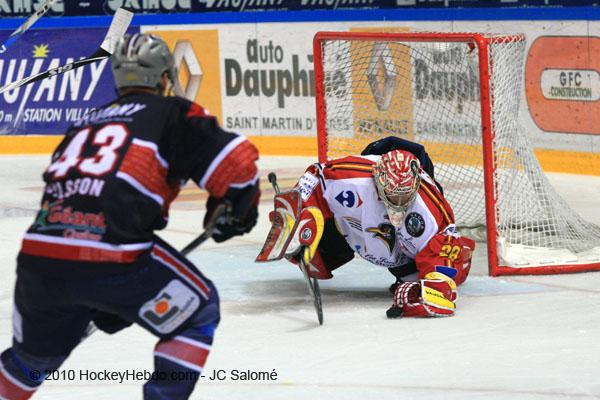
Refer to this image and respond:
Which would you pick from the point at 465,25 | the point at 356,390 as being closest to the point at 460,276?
the point at 356,390

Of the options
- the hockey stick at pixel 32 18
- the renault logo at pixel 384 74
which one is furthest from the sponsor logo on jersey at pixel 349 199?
the hockey stick at pixel 32 18

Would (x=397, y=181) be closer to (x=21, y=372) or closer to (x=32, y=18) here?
(x=21, y=372)

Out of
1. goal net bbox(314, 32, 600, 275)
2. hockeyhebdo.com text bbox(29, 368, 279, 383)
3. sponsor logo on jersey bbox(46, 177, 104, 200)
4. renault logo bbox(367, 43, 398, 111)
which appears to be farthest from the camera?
renault logo bbox(367, 43, 398, 111)

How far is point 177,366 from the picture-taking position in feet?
11.3

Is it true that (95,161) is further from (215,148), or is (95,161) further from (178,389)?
(178,389)

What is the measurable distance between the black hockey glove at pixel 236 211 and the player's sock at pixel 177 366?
0.90 feet

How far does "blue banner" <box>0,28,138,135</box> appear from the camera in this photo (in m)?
12.1

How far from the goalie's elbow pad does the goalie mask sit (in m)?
0.28

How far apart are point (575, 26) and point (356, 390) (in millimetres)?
5707

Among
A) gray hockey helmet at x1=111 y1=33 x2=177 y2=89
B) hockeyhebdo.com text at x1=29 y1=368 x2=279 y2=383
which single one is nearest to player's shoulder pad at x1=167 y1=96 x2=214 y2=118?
gray hockey helmet at x1=111 y1=33 x2=177 y2=89

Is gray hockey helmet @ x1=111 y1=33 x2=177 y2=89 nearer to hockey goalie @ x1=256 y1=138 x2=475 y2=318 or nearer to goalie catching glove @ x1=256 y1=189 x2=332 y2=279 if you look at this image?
hockey goalie @ x1=256 y1=138 x2=475 y2=318

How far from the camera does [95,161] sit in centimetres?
335

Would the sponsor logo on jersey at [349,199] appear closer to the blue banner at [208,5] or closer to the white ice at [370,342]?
the white ice at [370,342]

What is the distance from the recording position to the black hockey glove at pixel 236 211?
344 centimetres
